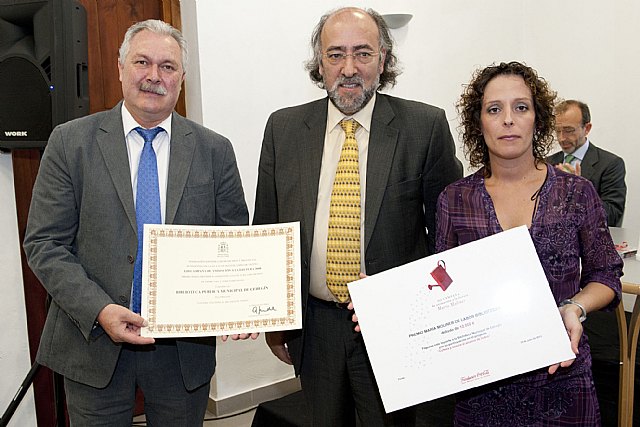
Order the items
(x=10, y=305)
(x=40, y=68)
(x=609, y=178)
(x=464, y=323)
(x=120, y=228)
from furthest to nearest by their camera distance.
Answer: (x=609, y=178), (x=10, y=305), (x=40, y=68), (x=120, y=228), (x=464, y=323)

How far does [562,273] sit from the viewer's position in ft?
5.57

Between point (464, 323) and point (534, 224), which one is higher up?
point (534, 224)

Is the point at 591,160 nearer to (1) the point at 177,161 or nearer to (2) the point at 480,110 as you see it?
(2) the point at 480,110

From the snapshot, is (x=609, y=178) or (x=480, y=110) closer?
(x=480, y=110)

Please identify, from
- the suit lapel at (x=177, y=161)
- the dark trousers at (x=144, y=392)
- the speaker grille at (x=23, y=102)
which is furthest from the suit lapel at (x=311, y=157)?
the speaker grille at (x=23, y=102)

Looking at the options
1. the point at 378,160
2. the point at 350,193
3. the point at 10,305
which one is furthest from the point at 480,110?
the point at 10,305

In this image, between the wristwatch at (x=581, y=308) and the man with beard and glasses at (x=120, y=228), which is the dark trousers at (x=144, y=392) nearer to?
the man with beard and glasses at (x=120, y=228)

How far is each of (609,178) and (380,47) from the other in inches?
120

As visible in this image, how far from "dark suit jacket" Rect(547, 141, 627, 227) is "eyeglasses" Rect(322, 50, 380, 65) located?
3036 mm

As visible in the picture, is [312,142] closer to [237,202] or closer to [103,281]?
[237,202]

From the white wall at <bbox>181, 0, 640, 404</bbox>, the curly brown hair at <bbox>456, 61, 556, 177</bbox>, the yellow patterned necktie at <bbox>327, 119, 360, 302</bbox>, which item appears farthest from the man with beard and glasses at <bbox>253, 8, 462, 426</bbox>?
the white wall at <bbox>181, 0, 640, 404</bbox>

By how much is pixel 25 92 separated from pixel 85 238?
1.01 meters

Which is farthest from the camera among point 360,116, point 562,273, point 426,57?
point 426,57

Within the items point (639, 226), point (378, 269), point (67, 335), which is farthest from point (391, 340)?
point (639, 226)
